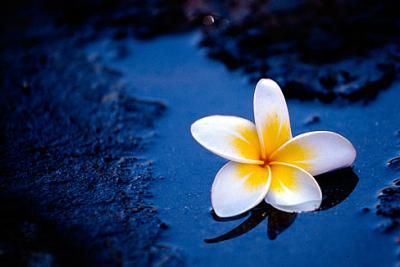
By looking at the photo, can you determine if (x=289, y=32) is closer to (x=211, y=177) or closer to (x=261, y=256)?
(x=211, y=177)

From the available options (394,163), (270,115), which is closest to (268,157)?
(270,115)

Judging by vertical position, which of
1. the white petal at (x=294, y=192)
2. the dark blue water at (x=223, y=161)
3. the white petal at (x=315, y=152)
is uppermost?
the white petal at (x=315, y=152)

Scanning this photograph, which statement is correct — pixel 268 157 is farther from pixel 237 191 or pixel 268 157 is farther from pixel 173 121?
pixel 173 121

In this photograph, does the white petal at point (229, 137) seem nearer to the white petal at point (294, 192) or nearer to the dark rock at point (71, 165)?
the white petal at point (294, 192)

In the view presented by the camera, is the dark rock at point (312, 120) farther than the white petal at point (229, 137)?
Yes

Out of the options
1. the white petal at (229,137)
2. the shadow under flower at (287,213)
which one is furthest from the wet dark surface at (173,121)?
the white petal at (229,137)

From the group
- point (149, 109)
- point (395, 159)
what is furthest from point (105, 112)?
point (395, 159)
